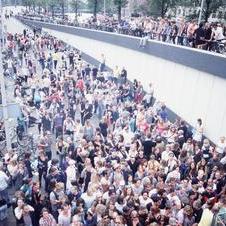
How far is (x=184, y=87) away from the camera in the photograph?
17.3 m

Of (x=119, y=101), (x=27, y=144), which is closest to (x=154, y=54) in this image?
(x=119, y=101)

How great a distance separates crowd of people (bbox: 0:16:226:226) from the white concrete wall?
942 millimetres

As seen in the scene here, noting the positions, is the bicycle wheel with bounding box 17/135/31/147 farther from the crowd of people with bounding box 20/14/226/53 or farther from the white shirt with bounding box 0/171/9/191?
the crowd of people with bounding box 20/14/226/53

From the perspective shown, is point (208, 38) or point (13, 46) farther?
point (13, 46)

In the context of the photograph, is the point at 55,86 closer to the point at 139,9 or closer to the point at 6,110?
the point at 6,110

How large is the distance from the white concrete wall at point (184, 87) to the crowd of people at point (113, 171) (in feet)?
3.09

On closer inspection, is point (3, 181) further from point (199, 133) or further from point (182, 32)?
point (182, 32)

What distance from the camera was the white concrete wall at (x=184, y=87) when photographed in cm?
1452

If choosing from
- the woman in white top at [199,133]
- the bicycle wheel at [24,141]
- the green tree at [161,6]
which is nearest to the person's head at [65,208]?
the bicycle wheel at [24,141]

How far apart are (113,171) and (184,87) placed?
7.77 m

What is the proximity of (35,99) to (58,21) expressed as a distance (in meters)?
26.9

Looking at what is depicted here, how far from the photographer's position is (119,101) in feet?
59.7

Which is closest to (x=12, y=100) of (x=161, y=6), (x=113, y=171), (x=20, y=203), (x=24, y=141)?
(x=24, y=141)

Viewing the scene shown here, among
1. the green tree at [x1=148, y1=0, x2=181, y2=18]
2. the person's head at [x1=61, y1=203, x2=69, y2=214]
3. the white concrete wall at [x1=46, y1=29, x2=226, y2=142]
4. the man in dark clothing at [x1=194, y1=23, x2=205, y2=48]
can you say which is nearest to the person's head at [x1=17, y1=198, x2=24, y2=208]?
the person's head at [x1=61, y1=203, x2=69, y2=214]
